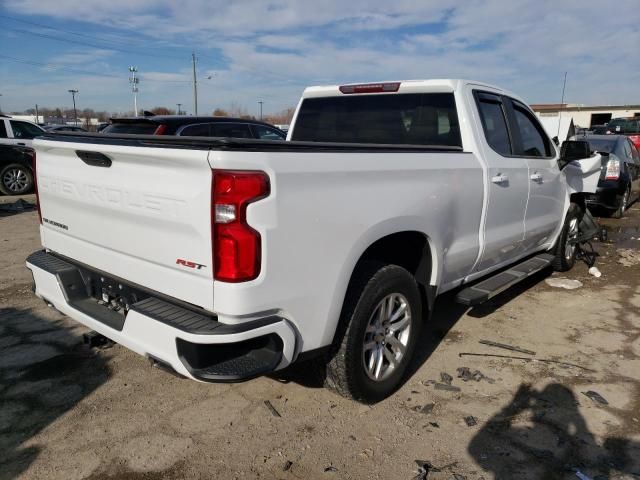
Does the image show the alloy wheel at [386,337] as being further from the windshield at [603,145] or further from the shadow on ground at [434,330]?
the windshield at [603,145]

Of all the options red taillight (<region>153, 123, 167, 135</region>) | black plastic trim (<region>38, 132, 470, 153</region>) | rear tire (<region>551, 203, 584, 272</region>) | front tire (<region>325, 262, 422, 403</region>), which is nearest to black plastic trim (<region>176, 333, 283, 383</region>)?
front tire (<region>325, 262, 422, 403</region>)

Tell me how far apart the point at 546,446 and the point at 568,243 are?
389 cm

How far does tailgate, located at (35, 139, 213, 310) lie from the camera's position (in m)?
2.29

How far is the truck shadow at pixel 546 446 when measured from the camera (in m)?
2.68

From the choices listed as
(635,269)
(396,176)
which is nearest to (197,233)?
(396,176)

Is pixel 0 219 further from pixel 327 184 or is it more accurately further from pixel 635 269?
pixel 635 269

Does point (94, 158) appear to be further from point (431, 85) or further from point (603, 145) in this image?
point (603, 145)

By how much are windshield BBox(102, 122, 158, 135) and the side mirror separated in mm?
5669

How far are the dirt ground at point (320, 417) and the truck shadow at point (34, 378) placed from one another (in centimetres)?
1

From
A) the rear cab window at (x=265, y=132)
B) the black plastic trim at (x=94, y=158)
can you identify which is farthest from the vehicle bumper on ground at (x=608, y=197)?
the black plastic trim at (x=94, y=158)

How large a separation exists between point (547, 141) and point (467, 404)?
3.12 m

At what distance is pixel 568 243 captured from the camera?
20.3 ft

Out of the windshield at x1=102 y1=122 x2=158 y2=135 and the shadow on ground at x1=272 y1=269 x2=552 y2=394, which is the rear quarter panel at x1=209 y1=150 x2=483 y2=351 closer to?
the shadow on ground at x1=272 y1=269 x2=552 y2=394

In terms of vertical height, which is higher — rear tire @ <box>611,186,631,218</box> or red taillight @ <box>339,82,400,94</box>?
red taillight @ <box>339,82,400,94</box>
